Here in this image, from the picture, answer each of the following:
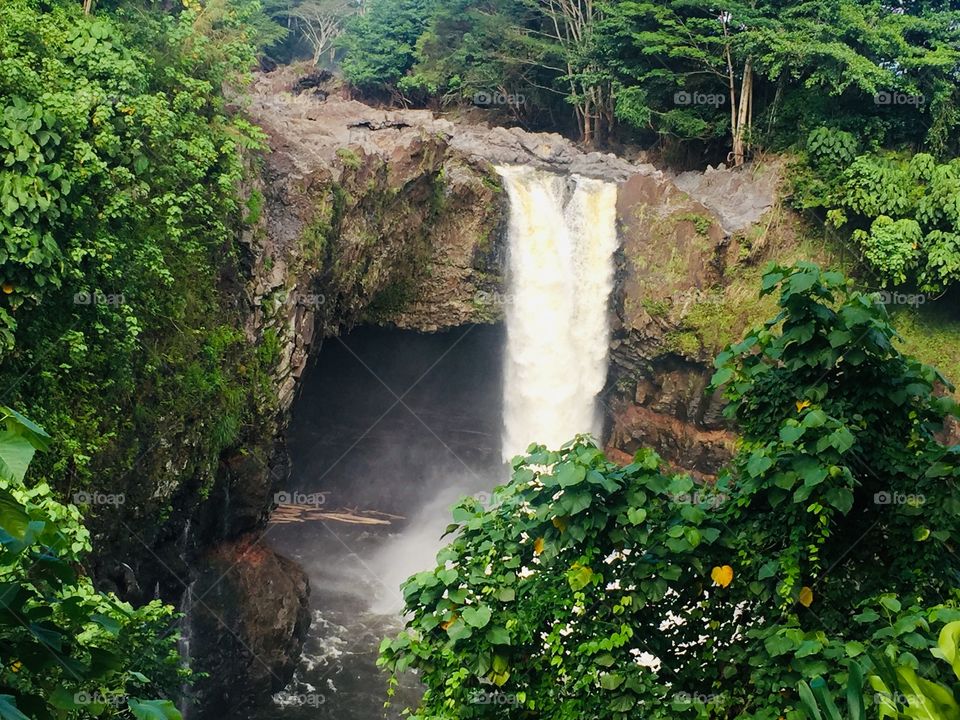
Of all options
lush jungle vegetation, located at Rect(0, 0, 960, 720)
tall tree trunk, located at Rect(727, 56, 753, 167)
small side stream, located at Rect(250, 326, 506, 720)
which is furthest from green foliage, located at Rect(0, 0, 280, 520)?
tall tree trunk, located at Rect(727, 56, 753, 167)

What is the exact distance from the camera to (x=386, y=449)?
1866 cm

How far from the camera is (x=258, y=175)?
12.1m

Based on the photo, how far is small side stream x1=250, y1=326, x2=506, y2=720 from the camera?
1736cm

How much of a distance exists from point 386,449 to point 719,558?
13800 mm

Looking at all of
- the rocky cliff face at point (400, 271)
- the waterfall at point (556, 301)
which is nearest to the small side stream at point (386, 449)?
the waterfall at point (556, 301)

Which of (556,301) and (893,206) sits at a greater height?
(893,206)

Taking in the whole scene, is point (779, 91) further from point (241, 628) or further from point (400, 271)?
point (241, 628)

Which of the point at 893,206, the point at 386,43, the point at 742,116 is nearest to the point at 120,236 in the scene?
the point at 893,206

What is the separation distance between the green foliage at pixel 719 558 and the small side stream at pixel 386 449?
1129cm

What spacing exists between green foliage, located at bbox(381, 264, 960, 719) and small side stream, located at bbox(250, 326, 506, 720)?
444 inches

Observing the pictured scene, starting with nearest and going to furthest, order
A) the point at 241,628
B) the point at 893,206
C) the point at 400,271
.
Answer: the point at 241,628 → the point at 893,206 → the point at 400,271

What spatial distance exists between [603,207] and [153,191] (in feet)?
31.4

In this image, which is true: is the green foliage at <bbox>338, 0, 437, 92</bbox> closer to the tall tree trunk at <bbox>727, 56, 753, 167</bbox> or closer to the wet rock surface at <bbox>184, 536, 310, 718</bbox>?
the tall tree trunk at <bbox>727, 56, 753, 167</bbox>

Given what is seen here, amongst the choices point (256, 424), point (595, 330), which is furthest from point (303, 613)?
point (595, 330)
